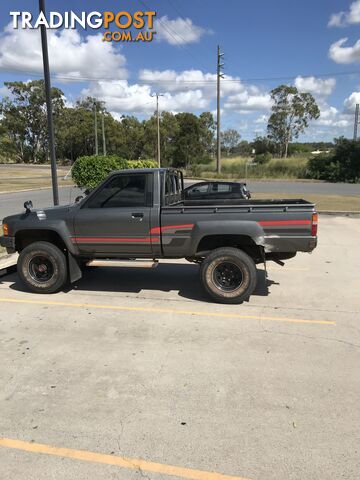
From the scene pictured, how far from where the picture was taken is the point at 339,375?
150 inches

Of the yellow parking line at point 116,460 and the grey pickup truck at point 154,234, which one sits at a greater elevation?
the grey pickup truck at point 154,234

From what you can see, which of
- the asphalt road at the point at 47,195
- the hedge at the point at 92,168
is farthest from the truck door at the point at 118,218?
the hedge at the point at 92,168

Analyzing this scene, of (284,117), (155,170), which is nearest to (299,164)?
(284,117)

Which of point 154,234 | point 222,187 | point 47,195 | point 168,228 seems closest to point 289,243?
point 168,228

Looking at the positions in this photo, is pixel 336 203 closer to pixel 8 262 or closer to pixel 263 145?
pixel 8 262

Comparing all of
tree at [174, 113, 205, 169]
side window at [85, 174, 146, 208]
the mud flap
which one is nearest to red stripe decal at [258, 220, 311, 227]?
side window at [85, 174, 146, 208]

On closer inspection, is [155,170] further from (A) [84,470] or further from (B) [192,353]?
(A) [84,470]

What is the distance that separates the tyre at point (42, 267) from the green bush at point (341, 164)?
3897cm

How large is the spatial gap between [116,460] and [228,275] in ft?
11.0

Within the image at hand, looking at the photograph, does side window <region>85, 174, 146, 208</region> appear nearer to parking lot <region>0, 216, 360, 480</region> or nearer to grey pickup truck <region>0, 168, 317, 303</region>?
grey pickup truck <region>0, 168, 317, 303</region>

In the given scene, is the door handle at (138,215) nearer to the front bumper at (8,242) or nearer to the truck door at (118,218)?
the truck door at (118,218)

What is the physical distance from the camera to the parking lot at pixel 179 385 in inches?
108

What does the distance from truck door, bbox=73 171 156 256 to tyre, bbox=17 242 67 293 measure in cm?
39

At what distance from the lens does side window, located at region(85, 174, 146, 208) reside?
19.4ft
